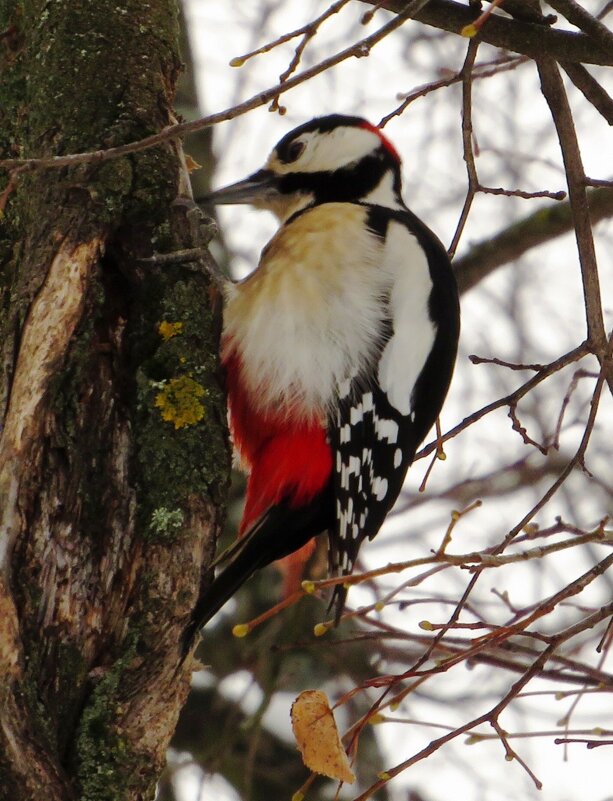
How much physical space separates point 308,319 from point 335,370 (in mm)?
143

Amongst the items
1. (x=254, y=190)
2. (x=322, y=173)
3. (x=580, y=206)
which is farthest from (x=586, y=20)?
(x=254, y=190)

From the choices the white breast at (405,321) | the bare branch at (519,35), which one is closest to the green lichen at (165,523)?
the white breast at (405,321)

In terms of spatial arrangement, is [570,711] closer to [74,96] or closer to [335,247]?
[335,247]

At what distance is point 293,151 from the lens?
3254 millimetres

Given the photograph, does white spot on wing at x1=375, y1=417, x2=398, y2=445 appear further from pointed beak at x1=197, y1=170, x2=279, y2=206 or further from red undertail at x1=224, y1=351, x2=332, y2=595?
pointed beak at x1=197, y1=170, x2=279, y2=206

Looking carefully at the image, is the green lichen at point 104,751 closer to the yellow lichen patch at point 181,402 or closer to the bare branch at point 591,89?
the yellow lichen patch at point 181,402

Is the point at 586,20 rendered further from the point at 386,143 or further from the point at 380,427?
the point at 386,143

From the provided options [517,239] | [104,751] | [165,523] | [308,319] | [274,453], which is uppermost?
[517,239]

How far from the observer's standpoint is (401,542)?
702cm

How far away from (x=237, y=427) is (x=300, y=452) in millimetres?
227

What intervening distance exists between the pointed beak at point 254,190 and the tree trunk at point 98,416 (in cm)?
50

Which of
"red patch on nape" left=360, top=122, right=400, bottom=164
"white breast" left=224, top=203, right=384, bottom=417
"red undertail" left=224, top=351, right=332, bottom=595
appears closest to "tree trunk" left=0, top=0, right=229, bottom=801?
"white breast" left=224, top=203, right=384, bottom=417

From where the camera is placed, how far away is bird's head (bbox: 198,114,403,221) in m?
3.20

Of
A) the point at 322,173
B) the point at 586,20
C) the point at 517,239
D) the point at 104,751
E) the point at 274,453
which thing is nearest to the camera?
the point at 104,751
